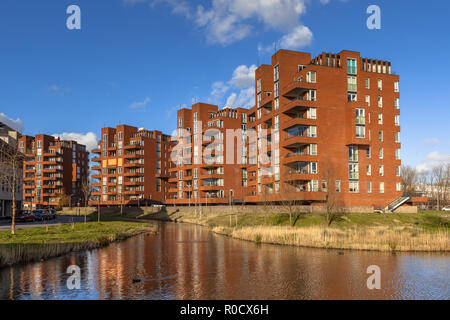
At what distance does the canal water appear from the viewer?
62.0 ft

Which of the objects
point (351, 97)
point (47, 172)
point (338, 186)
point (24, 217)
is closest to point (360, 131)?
point (351, 97)

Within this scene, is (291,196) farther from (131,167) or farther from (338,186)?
(131,167)

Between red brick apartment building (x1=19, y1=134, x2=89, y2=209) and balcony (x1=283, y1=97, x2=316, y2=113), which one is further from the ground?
balcony (x1=283, y1=97, x2=316, y2=113)

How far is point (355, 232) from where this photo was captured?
38562 mm

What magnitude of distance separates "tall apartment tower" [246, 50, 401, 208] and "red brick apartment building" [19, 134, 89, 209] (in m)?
93.7

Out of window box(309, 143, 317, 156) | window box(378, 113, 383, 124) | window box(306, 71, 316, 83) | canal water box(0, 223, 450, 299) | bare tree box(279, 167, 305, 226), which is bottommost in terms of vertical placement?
canal water box(0, 223, 450, 299)

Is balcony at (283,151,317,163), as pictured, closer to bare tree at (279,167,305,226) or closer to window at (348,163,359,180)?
bare tree at (279,167,305,226)

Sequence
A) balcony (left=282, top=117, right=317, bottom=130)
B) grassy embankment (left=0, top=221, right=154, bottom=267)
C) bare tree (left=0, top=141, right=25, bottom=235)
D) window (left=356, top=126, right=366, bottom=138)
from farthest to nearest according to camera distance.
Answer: window (left=356, top=126, right=366, bottom=138) < balcony (left=282, top=117, right=317, bottom=130) < bare tree (left=0, top=141, right=25, bottom=235) < grassy embankment (left=0, top=221, right=154, bottom=267)

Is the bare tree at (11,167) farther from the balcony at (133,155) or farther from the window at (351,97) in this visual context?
the balcony at (133,155)

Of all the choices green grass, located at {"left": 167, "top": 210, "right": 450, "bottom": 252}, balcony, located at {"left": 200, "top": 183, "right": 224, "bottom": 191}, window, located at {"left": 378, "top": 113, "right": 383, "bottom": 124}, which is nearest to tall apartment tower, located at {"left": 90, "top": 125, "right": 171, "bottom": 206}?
balcony, located at {"left": 200, "top": 183, "right": 224, "bottom": 191}

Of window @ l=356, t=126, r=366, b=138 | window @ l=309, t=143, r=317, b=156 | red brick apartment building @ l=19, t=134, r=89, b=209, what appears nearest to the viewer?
window @ l=309, t=143, r=317, b=156

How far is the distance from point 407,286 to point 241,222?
4036 centimetres
